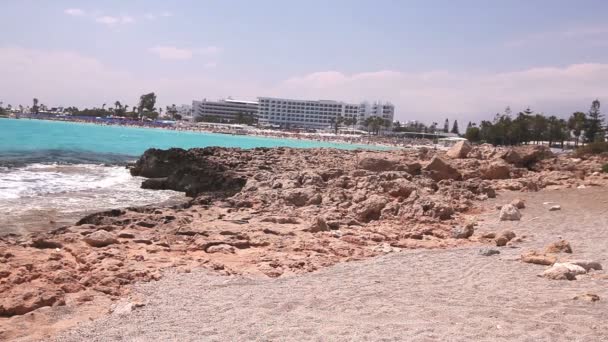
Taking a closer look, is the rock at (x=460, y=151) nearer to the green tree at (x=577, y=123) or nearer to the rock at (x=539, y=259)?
the rock at (x=539, y=259)

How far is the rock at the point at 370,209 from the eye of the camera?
1330cm

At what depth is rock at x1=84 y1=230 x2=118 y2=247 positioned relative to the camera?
9.41 meters

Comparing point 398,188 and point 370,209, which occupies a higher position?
point 398,188

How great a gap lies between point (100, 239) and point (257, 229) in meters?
3.19

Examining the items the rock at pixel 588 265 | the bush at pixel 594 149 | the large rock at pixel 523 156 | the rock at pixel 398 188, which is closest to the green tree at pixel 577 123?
the bush at pixel 594 149

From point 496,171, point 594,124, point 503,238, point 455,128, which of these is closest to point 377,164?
Answer: point 496,171

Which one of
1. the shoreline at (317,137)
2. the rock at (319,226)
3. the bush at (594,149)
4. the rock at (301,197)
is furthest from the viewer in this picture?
the shoreline at (317,137)

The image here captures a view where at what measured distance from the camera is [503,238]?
1020 centimetres

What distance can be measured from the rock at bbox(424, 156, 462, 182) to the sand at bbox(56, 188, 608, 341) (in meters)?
11.0

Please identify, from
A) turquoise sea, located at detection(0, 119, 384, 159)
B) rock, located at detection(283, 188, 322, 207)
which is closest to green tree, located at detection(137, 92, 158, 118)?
turquoise sea, located at detection(0, 119, 384, 159)

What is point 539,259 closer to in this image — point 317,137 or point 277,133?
point 317,137

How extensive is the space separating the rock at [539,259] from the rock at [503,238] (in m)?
1.50

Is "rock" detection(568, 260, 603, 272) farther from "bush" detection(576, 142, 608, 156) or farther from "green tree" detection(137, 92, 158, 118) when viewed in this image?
"green tree" detection(137, 92, 158, 118)

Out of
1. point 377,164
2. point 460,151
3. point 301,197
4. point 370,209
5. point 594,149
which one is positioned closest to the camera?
point 370,209
